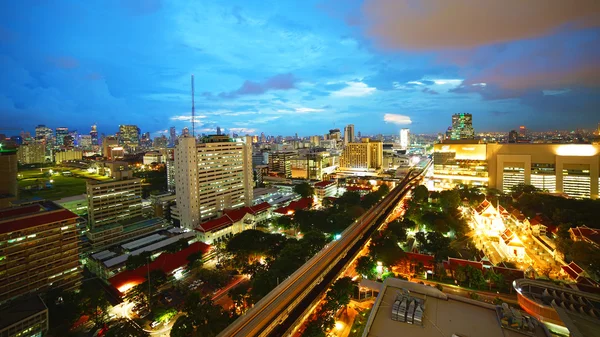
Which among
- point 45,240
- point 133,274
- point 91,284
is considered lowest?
point 91,284

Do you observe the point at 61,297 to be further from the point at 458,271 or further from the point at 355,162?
the point at 355,162

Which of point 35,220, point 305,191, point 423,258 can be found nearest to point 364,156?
point 305,191

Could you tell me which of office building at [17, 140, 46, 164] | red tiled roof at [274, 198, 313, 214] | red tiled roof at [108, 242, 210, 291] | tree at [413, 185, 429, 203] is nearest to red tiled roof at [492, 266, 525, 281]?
tree at [413, 185, 429, 203]

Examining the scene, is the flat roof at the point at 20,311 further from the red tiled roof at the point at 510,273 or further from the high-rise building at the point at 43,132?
the high-rise building at the point at 43,132

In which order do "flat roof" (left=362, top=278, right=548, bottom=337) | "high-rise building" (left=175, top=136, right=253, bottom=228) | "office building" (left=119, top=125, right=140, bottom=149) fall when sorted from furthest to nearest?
"office building" (left=119, top=125, right=140, bottom=149) → "high-rise building" (left=175, top=136, right=253, bottom=228) → "flat roof" (left=362, top=278, right=548, bottom=337)

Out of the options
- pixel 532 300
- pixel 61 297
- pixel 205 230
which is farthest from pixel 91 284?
pixel 532 300

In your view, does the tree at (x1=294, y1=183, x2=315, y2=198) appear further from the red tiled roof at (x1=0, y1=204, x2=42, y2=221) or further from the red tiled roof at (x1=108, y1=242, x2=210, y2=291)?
the red tiled roof at (x1=0, y1=204, x2=42, y2=221)
